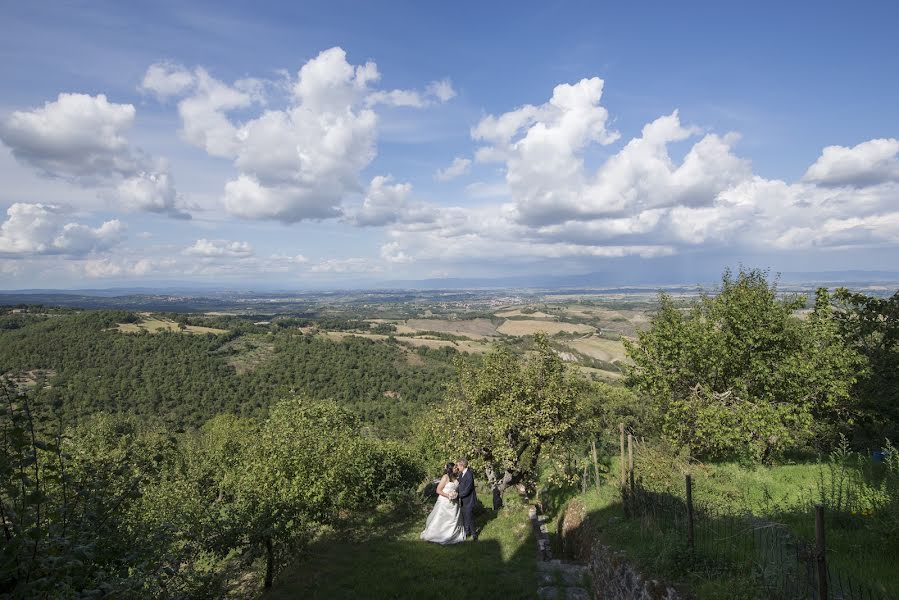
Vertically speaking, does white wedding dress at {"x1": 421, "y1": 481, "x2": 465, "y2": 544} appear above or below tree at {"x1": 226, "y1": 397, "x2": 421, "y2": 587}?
below

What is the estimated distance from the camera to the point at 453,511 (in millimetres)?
13578

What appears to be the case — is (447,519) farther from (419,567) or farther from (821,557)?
(821,557)

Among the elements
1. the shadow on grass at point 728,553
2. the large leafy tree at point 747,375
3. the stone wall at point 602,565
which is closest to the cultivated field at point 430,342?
the large leafy tree at point 747,375

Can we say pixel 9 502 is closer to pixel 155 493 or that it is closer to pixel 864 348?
pixel 155 493

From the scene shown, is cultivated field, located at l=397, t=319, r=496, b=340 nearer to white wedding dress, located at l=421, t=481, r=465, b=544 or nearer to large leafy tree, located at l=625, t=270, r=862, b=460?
large leafy tree, located at l=625, t=270, r=862, b=460

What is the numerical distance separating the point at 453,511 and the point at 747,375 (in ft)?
43.5

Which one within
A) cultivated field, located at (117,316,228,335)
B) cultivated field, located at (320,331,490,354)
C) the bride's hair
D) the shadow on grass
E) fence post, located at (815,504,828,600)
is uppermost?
fence post, located at (815,504,828,600)

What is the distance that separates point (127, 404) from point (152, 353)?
79.9 ft

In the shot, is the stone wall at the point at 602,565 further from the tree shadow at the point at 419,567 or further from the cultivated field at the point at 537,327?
the cultivated field at the point at 537,327

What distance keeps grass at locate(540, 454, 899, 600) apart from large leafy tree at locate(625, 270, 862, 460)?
3.01 metres

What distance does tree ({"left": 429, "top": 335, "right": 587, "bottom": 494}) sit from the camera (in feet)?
55.3

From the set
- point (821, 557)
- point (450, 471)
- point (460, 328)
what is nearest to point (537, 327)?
point (460, 328)

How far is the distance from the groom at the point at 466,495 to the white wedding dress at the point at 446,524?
190mm

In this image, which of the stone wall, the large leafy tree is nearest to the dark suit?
the stone wall
